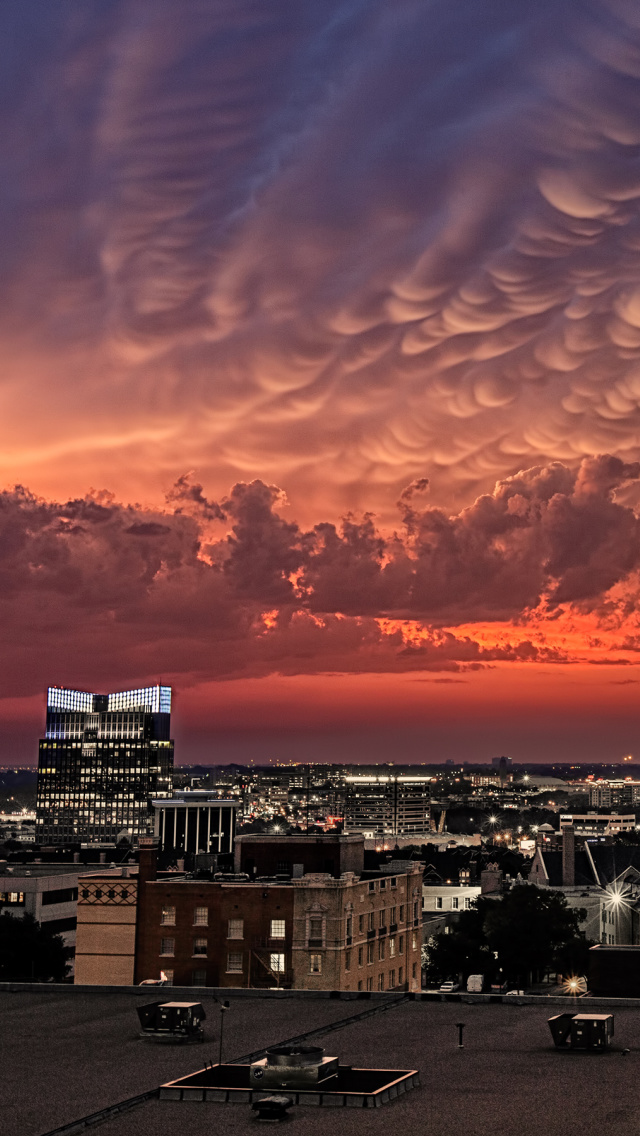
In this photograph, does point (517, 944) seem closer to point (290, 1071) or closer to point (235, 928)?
point (235, 928)

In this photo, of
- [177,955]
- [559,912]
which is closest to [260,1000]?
[177,955]

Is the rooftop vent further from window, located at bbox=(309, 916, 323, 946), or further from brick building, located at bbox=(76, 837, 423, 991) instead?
window, located at bbox=(309, 916, 323, 946)

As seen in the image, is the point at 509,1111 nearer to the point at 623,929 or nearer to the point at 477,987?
the point at 477,987

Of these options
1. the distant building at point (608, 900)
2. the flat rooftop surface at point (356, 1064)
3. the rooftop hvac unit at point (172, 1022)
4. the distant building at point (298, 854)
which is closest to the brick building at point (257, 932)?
the distant building at point (298, 854)

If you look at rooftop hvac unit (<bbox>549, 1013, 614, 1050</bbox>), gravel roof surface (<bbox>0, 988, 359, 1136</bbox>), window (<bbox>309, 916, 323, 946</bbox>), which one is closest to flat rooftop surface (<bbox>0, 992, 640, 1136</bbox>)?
gravel roof surface (<bbox>0, 988, 359, 1136</bbox>)

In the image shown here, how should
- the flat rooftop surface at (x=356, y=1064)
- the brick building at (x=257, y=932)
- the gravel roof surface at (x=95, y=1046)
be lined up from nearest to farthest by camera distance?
the flat rooftop surface at (x=356, y=1064) < the gravel roof surface at (x=95, y=1046) < the brick building at (x=257, y=932)

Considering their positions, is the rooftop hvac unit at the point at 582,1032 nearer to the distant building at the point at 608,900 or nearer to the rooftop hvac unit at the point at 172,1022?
the rooftop hvac unit at the point at 172,1022

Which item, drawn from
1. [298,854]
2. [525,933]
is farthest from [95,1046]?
[525,933]

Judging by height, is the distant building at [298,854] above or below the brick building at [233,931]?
above
